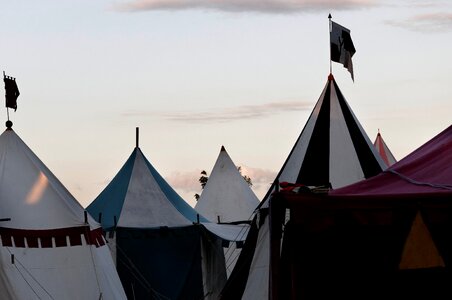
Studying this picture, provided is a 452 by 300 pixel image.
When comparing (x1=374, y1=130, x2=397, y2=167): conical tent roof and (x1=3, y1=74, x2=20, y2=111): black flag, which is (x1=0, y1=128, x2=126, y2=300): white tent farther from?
(x1=374, y1=130, x2=397, y2=167): conical tent roof

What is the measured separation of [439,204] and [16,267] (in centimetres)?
687

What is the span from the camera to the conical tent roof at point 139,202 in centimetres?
1950

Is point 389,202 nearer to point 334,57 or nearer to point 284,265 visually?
point 284,265

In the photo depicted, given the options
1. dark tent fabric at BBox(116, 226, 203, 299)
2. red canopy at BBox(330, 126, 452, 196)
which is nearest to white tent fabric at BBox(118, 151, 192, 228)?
dark tent fabric at BBox(116, 226, 203, 299)

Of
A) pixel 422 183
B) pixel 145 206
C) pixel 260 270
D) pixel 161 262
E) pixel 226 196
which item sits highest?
pixel 422 183

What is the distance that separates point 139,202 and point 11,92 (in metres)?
3.95

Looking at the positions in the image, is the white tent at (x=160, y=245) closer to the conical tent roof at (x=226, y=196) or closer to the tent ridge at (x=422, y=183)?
the conical tent roof at (x=226, y=196)

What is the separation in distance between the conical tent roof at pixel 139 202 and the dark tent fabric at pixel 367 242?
9781 mm

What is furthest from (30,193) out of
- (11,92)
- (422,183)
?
(422,183)

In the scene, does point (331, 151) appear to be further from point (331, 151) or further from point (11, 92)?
point (11, 92)

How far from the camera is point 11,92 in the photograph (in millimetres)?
16578

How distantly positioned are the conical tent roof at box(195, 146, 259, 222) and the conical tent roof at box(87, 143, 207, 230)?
442 cm

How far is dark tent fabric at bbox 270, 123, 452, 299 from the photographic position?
9.02 meters

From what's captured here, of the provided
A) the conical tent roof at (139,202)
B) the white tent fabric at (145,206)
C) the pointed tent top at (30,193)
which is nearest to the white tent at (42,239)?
the pointed tent top at (30,193)
